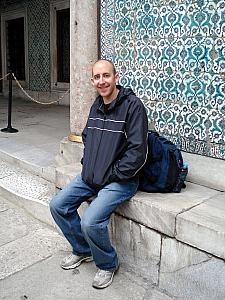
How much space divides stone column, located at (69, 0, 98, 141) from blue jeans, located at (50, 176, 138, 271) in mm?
1132

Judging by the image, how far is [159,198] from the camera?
8.70ft

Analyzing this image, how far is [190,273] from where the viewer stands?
7.75ft

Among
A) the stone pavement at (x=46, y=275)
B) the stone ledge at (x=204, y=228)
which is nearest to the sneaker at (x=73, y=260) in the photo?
the stone pavement at (x=46, y=275)

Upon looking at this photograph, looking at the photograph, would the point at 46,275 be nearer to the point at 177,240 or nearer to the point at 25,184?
the point at 177,240

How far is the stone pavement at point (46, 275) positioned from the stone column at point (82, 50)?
121 cm

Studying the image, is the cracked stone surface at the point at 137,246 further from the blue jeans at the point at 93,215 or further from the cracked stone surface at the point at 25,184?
the cracked stone surface at the point at 25,184

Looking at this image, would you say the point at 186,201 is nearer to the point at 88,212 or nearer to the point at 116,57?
the point at 88,212

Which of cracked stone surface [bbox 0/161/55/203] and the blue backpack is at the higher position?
the blue backpack

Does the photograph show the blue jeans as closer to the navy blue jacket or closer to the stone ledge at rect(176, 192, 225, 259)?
the navy blue jacket

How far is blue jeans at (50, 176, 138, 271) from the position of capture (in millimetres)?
2471

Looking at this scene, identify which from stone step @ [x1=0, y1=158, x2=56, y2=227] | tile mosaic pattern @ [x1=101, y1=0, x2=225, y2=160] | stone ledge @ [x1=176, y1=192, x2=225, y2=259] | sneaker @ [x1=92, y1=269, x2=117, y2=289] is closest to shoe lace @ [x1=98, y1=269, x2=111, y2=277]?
sneaker @ [x1=92, y1=269, x2=117, y2=289]

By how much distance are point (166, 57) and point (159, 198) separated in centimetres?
122

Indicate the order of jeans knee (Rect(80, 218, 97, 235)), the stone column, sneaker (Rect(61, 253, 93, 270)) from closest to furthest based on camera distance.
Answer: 1. jeans knee (Rect(80, 218, 97, 235))
2. sneaker (Rect(61, 253, 93, 270))
3. the stone column

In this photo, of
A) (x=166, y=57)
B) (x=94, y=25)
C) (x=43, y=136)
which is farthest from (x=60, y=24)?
(x=166, y=57)
